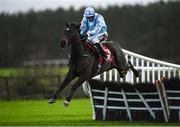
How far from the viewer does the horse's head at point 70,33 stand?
13963mm

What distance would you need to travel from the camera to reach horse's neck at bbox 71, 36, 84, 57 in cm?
1445

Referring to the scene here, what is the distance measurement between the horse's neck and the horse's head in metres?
0.09

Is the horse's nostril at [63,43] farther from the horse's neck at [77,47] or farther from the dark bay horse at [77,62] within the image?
the horse's neck at [77,47]

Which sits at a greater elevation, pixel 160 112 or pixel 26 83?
pixel 160 112

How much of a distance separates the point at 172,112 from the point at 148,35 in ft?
148

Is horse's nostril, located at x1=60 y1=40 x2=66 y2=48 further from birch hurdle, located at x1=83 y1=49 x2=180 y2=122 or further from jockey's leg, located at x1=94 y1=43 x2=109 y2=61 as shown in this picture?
birch hurdle, located at x1=83 y1=49 x2=180 y2=122

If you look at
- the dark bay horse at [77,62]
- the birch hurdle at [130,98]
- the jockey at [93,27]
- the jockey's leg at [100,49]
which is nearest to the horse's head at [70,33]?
the dark bay horse at [77,62]

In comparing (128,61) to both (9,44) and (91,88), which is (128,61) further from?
(9,44)

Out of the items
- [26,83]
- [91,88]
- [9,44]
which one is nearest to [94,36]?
[91,88]

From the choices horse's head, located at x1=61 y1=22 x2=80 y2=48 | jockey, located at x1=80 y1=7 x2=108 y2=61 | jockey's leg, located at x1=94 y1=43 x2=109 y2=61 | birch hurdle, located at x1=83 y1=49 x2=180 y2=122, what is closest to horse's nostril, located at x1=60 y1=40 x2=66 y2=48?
horse's head, located at x1=61 y1=22 x2=80 y2=48

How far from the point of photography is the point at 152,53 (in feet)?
175

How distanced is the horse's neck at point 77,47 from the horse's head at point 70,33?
85mm

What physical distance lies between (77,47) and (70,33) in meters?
0.40

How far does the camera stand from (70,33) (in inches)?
562
